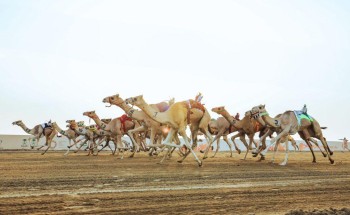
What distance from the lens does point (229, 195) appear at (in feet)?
22.6

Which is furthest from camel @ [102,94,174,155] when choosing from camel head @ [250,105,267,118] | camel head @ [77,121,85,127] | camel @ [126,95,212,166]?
camel head @ [77,121,85,127]

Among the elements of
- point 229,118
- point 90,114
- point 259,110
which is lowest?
point 229,118

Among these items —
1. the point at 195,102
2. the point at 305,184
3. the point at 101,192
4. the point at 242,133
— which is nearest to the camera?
the point at 101,192

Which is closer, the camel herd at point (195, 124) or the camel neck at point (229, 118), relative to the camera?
the camel herd at point (195, 124)

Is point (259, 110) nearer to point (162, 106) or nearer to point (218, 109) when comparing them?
point (218, 109)

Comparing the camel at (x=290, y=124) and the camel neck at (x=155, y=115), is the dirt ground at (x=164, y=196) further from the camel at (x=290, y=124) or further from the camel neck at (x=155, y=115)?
the camel at (x=290, y=124)

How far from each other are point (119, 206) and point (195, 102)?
10.7 m

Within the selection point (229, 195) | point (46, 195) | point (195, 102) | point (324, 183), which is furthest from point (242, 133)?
point (46, 195)

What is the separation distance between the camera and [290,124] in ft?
53.0

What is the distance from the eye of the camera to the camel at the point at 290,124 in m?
16.1

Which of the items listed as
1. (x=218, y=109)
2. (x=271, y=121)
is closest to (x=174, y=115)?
(x=271, y=121)

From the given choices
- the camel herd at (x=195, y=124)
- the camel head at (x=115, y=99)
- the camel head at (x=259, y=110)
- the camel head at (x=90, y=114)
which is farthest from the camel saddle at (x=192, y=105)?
the camel head at (x=90, y=114)

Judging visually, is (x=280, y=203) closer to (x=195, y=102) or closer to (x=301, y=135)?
(x=195, y=102)

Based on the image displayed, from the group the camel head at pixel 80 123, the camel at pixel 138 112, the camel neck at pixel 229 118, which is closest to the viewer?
the camel at pixel 138 112
